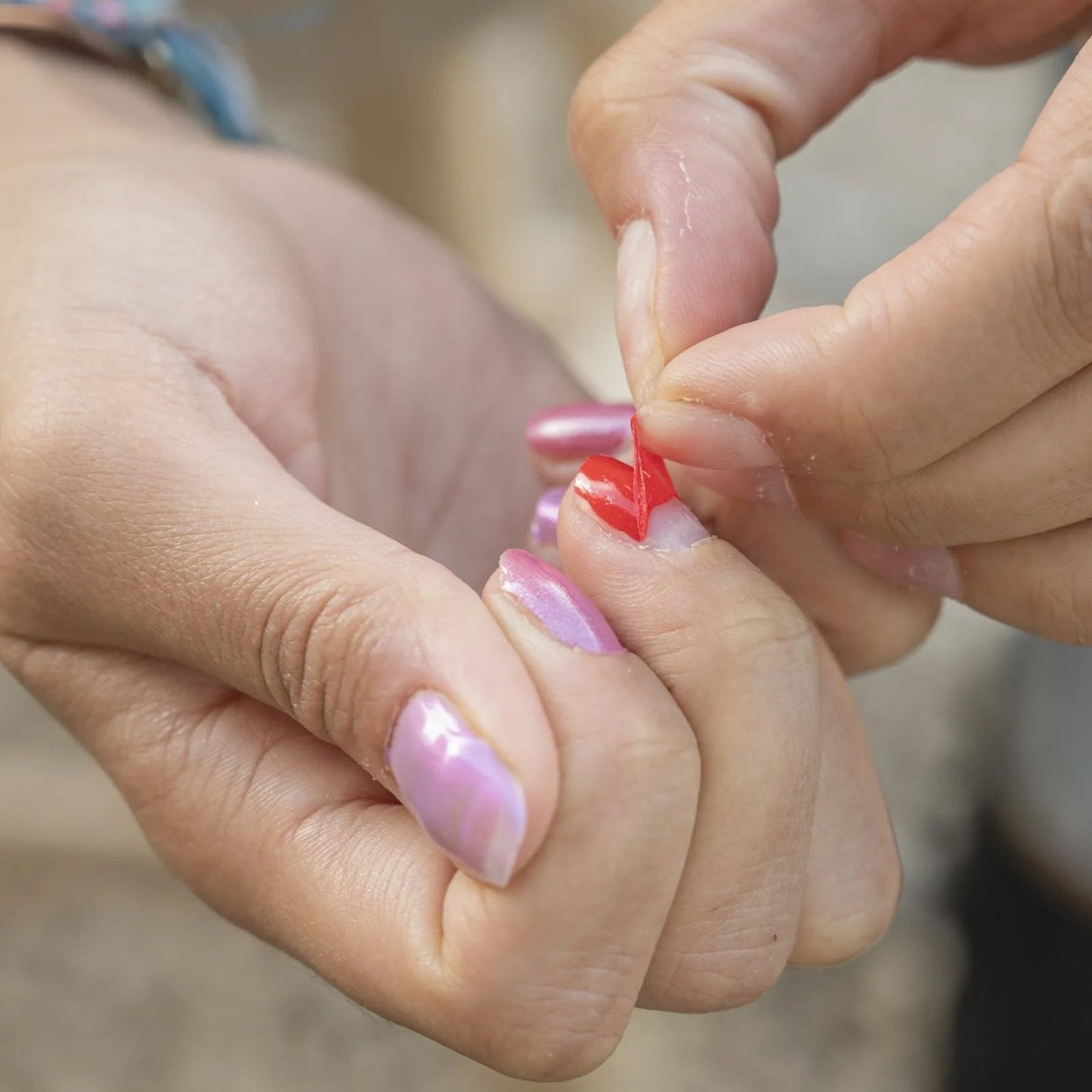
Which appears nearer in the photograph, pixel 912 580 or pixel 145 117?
pixel 912 580

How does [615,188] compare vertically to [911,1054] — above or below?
above

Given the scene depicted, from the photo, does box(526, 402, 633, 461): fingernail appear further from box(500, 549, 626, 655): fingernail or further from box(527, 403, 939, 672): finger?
box(500, 549, 626, 655): fingernail

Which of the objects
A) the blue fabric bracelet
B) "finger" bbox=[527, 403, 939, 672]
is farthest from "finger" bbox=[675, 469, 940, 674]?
the blue fabric bracelet

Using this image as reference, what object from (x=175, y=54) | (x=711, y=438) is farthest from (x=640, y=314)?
(x=175, y=54)

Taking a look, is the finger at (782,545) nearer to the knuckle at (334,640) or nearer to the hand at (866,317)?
the hand at (866,317)

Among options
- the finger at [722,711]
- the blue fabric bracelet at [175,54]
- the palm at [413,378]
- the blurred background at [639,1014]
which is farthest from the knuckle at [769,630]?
the blue fabric bracelet at [175,54]

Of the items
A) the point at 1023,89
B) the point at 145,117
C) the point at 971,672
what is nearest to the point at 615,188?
the point at 145,117

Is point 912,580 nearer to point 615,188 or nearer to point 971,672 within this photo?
point 615,188

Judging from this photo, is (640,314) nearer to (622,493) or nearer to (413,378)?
(622,493)
